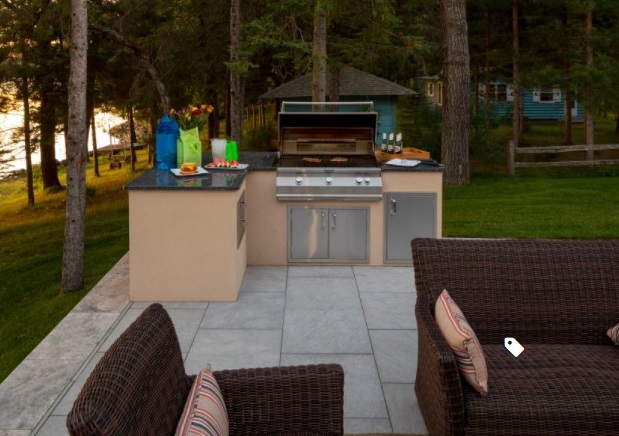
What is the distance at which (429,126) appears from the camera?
68.5 feet

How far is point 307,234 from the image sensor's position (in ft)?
23.9

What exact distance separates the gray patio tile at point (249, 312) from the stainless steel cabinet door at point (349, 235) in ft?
3.37

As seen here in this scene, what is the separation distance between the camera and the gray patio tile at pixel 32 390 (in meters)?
3.97

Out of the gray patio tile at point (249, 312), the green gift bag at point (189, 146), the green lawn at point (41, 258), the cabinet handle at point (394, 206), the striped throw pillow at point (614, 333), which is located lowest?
the green lawn at point (41, 258)

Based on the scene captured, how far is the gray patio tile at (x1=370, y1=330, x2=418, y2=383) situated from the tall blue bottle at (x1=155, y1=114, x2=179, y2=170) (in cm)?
269

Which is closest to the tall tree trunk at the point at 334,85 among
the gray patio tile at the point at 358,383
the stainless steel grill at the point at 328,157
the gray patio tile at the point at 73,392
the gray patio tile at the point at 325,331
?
the stainless steel grill at the point at 328,157

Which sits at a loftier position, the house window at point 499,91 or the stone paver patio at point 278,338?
the house window at point 499,91

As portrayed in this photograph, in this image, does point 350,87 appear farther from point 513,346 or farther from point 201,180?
point 513,346

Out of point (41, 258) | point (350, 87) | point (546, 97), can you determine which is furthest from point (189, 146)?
point (546, 97)

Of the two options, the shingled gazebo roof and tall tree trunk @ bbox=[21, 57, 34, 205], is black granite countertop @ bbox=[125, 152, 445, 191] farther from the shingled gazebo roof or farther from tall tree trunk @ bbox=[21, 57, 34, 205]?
the shingled gazebo roof

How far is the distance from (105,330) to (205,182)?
1.43 m

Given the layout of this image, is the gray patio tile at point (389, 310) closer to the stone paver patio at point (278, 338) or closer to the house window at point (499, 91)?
the stone paver patio at point (278, 338)

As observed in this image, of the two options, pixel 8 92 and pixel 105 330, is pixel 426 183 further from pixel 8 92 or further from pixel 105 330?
pixel 8 92

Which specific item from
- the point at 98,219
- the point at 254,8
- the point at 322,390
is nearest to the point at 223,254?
the point at 322,390
